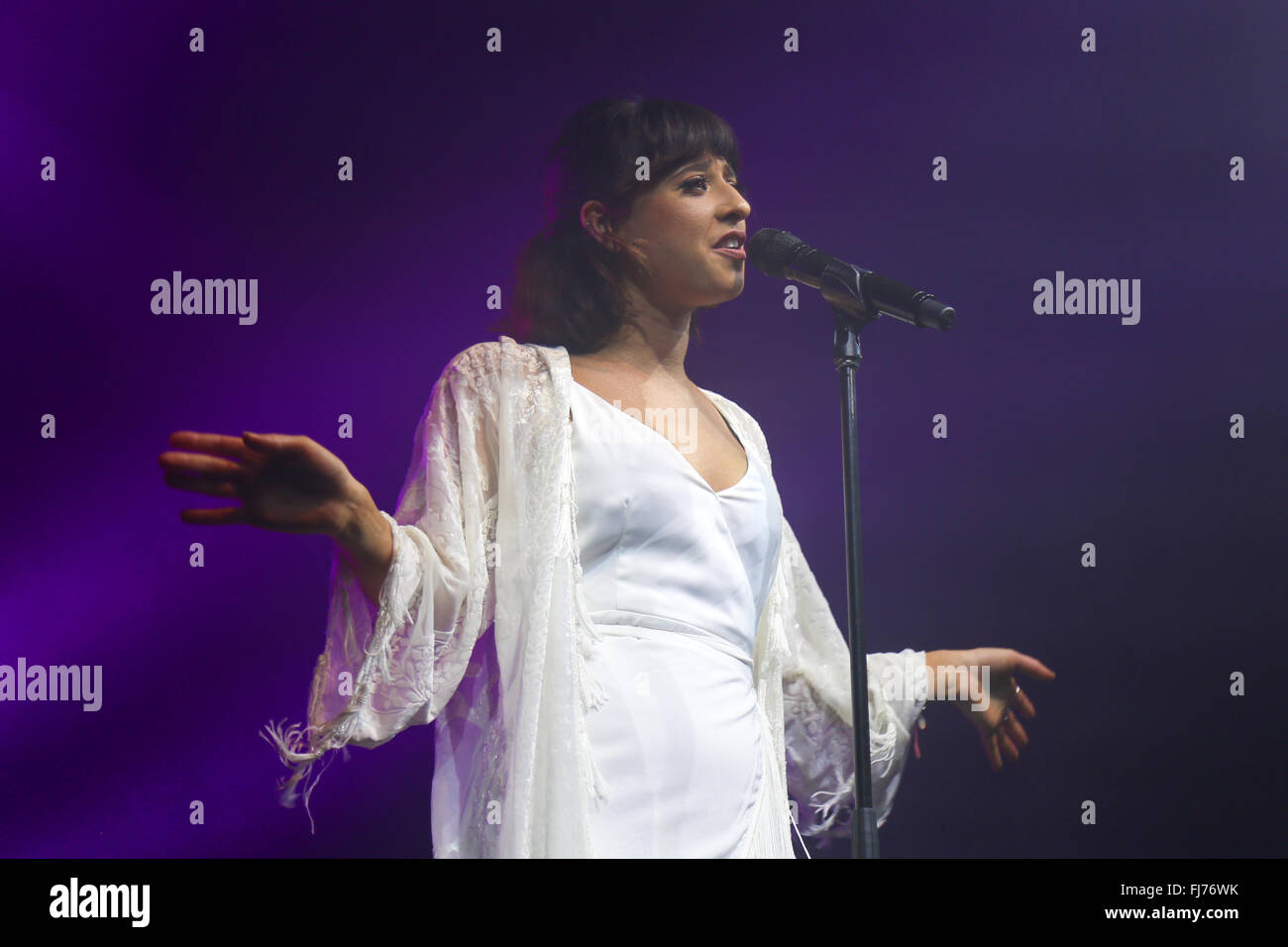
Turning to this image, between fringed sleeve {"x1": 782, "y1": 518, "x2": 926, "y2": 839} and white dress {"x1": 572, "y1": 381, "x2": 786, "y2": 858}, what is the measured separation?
0.21 meters

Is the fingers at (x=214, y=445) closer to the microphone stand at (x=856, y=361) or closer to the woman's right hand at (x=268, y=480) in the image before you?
the woman's right hand at (x=268, y=480)

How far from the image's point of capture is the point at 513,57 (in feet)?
7.27

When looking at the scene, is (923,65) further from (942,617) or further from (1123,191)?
(942,617)

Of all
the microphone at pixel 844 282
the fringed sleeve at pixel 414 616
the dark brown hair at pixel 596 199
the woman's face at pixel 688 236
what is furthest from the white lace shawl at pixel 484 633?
the microphone at pixel 844 282

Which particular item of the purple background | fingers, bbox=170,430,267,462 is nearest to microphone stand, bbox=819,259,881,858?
the purple background

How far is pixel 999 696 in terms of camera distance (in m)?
2.02

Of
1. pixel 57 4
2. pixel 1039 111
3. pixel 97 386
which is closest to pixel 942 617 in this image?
pixel 1039 111

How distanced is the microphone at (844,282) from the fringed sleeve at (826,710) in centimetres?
43

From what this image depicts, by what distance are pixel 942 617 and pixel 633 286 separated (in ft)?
2.53

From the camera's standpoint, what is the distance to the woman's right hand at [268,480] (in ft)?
4.64

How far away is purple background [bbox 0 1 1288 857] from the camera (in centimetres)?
209

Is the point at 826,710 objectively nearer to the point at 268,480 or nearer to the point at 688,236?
the point at 688,236

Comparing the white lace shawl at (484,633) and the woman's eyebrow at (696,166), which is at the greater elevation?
the woman's eyebrow at (696,166)

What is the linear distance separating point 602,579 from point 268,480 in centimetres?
48
